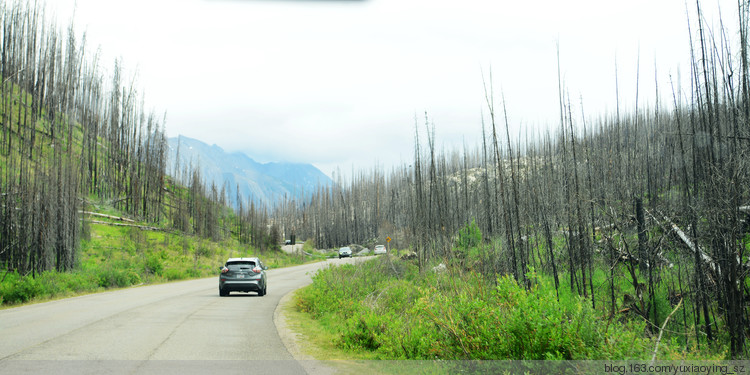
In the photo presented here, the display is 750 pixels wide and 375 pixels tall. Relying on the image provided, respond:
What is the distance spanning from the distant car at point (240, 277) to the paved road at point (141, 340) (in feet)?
A: 17.1

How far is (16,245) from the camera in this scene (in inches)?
904

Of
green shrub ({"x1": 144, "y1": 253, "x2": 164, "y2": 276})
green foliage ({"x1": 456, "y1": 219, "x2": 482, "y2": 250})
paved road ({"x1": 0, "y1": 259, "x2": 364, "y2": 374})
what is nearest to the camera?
paved road ({"x1": 0, "y1": 259, "x2": 364, "y2": 374})

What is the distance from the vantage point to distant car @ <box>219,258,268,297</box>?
22.9m

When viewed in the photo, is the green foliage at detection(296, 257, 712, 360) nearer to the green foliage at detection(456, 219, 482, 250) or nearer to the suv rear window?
the suv rear window

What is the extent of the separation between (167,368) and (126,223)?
3989cm

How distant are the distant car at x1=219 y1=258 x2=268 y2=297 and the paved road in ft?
17.1

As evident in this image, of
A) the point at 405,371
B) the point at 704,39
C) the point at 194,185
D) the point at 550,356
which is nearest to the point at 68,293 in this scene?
the point at 405,371

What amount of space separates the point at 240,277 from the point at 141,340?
42.2ft

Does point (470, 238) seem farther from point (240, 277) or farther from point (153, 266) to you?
point (153, 266)

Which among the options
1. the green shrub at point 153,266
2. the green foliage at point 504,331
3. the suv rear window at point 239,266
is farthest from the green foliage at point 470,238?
the green shrub at point 153,266

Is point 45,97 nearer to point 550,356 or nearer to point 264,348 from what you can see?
point 264,348

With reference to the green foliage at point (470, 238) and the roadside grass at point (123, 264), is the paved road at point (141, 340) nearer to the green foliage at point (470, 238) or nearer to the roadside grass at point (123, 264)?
the roadside grass at point (123, 264)

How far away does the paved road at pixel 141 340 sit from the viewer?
309 inches

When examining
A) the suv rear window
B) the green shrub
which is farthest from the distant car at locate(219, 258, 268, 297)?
the green shrub
